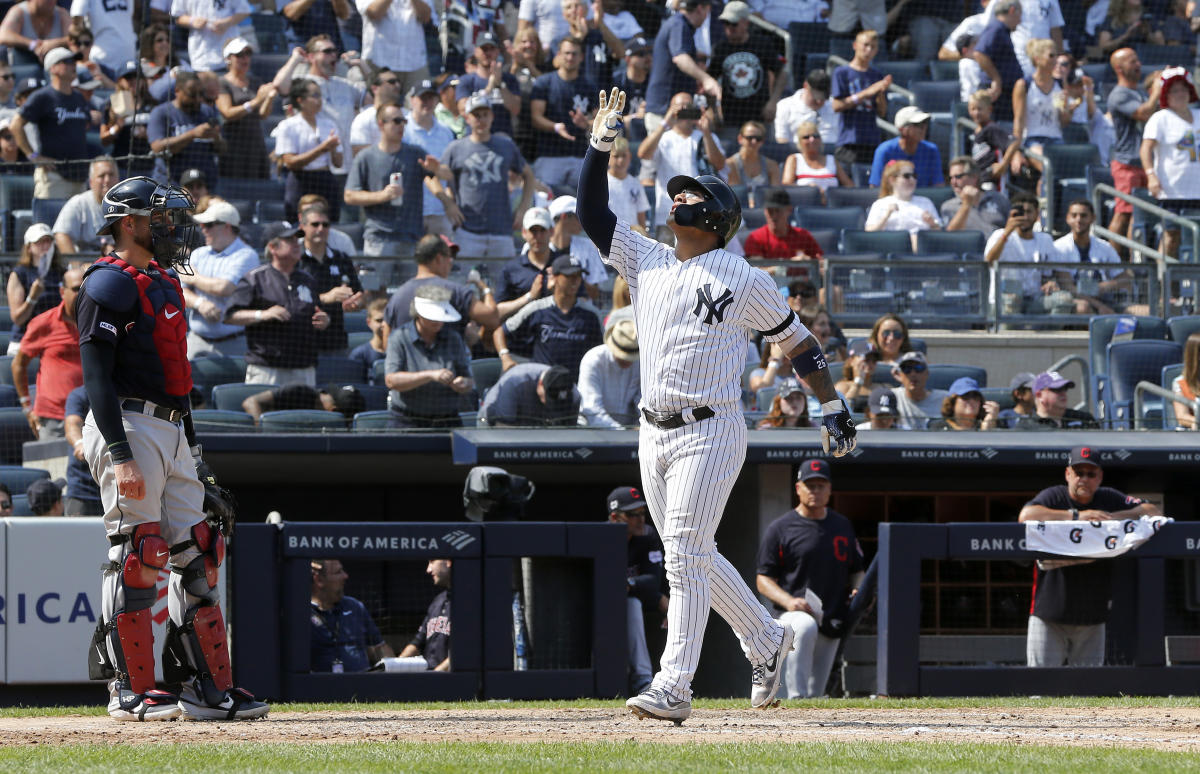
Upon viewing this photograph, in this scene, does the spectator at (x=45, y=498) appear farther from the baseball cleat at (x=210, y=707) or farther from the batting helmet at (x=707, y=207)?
the batting helmet at (x=707, y=207)

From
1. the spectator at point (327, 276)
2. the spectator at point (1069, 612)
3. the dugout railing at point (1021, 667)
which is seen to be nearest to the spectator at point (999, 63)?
the spectator at point (327, 276)

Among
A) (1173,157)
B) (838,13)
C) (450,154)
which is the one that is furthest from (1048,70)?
(450,154)

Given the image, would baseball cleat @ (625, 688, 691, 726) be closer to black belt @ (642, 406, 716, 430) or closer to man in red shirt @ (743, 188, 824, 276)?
black belt @ (642, 406, 716, 430)

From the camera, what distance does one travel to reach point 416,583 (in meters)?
7.74

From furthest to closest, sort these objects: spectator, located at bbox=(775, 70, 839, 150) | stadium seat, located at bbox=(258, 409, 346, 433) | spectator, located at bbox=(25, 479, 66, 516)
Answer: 1. spectator, located at bbox=(775, 70, 839, 150)
2. stadium seat, located at bbox=(258, 409, 346, 433)
3. spectator, located at bbox=(25, 479, 66, 516)

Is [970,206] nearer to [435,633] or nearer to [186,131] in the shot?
[186,131]

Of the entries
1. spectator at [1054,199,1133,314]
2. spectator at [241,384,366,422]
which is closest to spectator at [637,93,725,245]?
spectator at [1054,199,1133,314]

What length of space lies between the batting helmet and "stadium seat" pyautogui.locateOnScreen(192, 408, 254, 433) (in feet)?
13.9

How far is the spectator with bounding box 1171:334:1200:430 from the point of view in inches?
410

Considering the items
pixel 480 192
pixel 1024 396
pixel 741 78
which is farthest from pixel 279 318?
pixel 741 78

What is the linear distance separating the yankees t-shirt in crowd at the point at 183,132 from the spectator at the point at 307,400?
2994 millimetres

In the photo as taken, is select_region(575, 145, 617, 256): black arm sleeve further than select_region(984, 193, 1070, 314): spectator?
No

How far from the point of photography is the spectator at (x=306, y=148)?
1250cm

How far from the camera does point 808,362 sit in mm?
5875
